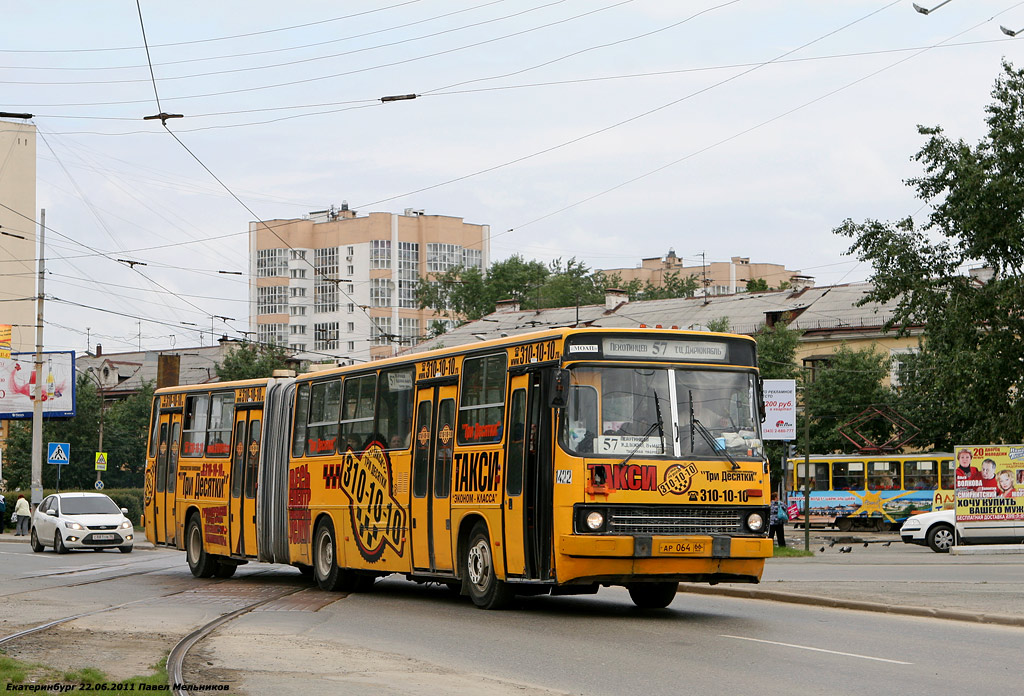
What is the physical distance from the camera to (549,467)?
14.8 m

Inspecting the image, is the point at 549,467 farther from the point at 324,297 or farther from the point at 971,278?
the point at 324,297

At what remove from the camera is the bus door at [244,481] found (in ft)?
74.3

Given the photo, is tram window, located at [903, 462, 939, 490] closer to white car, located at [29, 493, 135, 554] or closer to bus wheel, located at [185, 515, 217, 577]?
white car, located at [29, 493, 135, 554]

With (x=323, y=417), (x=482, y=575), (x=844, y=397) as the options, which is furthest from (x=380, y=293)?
(x=482, y=575)

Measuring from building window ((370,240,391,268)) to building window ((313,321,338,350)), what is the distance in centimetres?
642

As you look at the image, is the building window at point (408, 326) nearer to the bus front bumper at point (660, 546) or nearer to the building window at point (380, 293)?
the building window at point (380, 293)

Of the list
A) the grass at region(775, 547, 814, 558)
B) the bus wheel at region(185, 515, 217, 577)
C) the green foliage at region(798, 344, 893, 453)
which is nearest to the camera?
the bus wheel at region(185, 515, 217, 577)

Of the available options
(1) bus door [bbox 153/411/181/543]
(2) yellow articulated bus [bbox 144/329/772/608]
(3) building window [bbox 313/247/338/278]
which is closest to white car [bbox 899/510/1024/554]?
(2) yellow articulated bus [bbox 144/329/772/608]

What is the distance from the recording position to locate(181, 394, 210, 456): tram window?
2447 cm

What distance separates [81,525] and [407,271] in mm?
87269

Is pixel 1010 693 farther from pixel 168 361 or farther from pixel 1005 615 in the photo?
pixel 168 361

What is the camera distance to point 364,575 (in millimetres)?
20312

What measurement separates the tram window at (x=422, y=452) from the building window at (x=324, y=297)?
103 meters

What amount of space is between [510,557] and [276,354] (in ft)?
231
